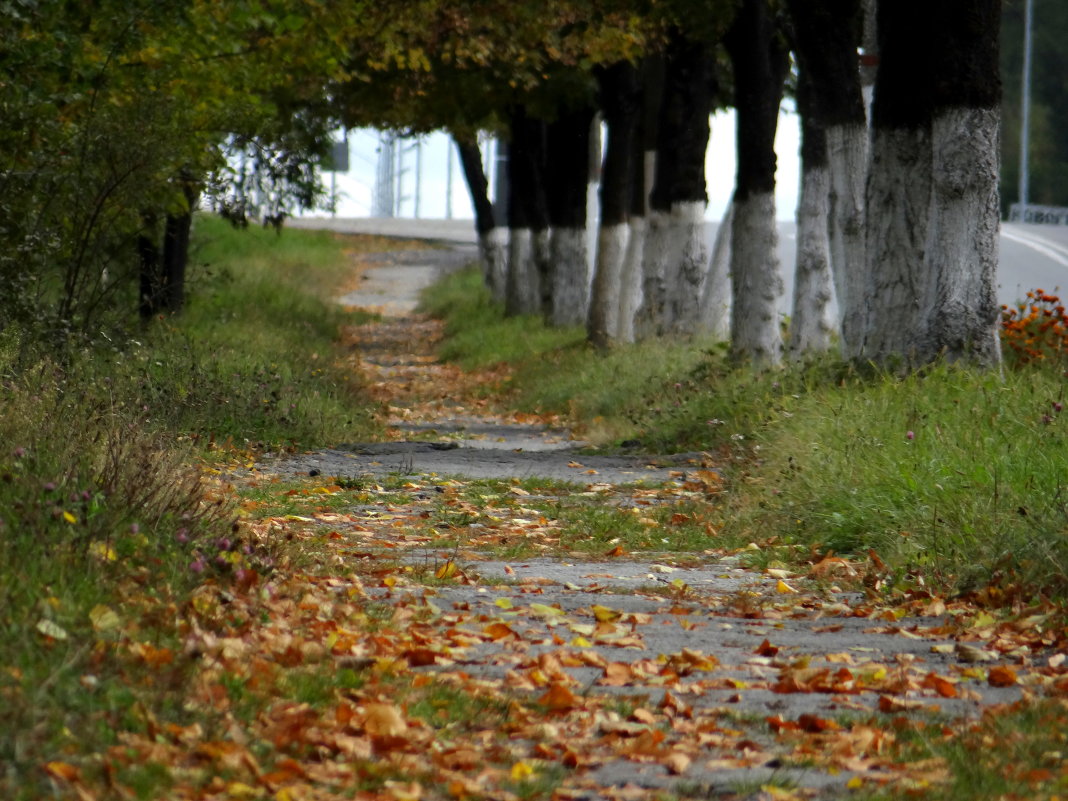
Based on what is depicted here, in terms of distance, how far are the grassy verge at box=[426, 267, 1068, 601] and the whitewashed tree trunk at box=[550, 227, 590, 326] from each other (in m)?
10.8

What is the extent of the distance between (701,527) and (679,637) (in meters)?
3.43

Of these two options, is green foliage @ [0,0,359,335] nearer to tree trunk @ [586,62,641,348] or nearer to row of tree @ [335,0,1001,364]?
row of tree @ [335,0,1001,364]

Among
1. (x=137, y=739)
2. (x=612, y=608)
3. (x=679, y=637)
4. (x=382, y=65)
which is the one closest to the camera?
(x=137, y=739)

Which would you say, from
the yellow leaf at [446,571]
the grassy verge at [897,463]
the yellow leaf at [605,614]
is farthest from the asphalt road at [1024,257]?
the yellow leaf at [605,614]

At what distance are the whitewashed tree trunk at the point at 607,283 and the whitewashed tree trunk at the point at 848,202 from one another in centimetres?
807

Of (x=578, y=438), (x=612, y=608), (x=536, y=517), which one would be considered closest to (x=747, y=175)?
(x=578, y=438)

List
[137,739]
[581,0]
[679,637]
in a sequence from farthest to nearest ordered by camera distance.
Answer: [581,0] < [679,637] < [137,739]

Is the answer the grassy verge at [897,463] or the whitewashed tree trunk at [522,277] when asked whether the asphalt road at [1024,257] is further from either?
the whitewashed tree trunk at [522,277]

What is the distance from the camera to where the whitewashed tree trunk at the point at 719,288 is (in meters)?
22.5

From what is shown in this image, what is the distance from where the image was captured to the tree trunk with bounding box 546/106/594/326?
26219 millimetres

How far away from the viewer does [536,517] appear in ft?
34.1

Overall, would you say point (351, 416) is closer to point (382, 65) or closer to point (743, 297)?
point (743, 297)

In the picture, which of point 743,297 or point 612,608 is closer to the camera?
point 612,608

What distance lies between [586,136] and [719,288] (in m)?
4.76
